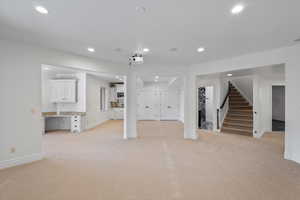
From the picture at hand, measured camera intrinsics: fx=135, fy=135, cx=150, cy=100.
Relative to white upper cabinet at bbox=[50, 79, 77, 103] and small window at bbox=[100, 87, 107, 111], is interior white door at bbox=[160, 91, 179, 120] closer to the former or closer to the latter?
small window at bbox=[100, 87, 107, 111]

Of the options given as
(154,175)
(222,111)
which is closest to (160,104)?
(222,111)

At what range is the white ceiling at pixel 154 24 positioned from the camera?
173cm

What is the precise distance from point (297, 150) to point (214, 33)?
10.3 ft

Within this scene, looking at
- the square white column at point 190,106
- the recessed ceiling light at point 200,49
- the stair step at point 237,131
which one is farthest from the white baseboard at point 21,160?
the stair step at point 237,131

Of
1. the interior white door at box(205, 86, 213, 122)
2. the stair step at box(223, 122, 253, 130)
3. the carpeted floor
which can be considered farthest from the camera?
the interior white door at box(205, 86, 213, 122)

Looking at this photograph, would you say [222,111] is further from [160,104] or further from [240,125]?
[160,104]

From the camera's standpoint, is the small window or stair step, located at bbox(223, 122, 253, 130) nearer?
stair step, located at bbox(223, 122, 253, 130)

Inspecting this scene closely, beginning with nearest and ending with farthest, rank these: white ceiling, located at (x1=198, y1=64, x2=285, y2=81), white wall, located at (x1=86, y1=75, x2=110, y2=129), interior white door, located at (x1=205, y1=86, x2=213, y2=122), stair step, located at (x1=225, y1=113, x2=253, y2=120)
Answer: white ceiling, located at (x1=198, y1=64, x2=285, y2=81)
stair step, located at (x1=225, y1=113, x2=253, y2=120)
white wall, located at (x1=86, y1=75, x2=110, y2=129)
interior white door, located at (x1=205, y1=86, x2=213, y2=122)

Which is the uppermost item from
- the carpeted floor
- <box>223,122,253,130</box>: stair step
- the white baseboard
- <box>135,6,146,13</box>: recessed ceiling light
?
<box>135,6,146,13</box>: recessed ceiling light

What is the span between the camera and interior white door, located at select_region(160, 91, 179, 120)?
9.47m

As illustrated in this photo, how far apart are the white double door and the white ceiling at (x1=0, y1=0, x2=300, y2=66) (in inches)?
249

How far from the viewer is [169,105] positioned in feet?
31.1

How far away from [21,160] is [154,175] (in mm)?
2826

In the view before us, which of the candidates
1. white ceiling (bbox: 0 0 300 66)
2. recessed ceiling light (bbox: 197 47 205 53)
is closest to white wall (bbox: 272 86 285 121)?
white ceiling (bbox: 0 0 300 66)
